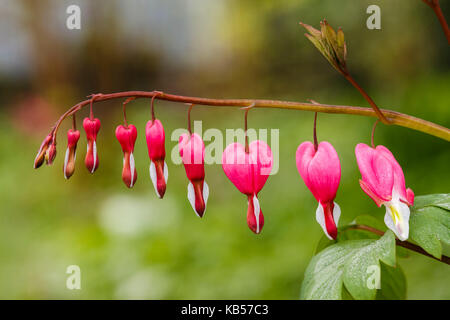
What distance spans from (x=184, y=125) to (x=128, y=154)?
4.12 m

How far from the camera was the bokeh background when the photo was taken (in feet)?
8.48

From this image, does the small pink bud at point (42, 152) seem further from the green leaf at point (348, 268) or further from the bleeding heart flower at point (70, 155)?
the green leaf at point (348, 268)

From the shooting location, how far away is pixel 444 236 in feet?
2.71

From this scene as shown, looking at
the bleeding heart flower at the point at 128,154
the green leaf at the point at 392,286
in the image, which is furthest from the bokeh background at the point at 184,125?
the bleeding heart flower at the point at 128,154

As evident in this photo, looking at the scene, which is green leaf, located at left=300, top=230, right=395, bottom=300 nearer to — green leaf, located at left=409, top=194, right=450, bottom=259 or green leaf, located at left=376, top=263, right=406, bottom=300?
green leaf, located at left=409, top=194, right=450, bottom=259

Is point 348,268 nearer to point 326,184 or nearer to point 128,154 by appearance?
point 326,184

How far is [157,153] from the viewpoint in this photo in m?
0.91

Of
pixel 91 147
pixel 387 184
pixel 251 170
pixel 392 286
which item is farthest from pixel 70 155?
pixel 392 286

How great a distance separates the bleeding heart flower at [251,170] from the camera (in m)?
0.89

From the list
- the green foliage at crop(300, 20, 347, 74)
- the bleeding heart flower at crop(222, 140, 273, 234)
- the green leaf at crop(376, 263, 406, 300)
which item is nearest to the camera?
the green foliage at crop(300, 20, 347, 74)

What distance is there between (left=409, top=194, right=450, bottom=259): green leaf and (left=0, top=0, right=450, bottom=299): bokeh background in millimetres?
1385

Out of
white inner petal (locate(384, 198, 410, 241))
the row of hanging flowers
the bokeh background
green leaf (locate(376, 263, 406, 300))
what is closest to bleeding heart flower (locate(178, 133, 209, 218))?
the row of hanging flowers

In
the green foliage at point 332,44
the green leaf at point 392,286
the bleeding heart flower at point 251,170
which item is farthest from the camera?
the green leaf at point 392,286

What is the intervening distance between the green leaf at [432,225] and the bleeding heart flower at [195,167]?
374 millimetres
